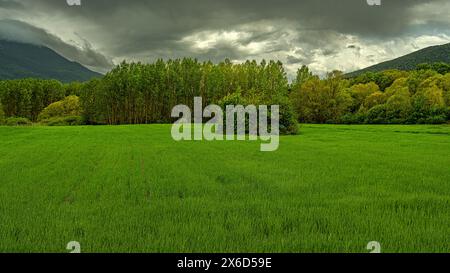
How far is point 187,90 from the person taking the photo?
302 ft

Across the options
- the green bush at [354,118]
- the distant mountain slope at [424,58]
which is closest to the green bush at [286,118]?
the green bush at [354,118]

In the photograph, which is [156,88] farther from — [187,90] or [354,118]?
[354,118]

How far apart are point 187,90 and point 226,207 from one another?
84.6 meters

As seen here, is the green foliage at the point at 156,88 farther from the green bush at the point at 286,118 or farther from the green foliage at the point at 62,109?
the green bush at the point at 286,118

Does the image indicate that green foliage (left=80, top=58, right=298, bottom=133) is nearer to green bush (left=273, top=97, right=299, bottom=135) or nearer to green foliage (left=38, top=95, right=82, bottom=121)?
green foliage (left=38, top=95, right=82, bottom=121)

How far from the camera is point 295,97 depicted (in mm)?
77625

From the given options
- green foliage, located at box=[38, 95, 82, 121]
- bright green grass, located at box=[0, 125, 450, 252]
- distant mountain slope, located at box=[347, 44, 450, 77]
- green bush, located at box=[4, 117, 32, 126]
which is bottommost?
bright green grass, located at box=[0, 125, 450, 252]

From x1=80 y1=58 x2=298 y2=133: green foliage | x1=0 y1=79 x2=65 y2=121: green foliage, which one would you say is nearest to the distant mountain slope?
x1=80 y1=58 x2=298 y2=133: green foliage

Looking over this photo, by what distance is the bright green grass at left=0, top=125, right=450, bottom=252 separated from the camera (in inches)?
250

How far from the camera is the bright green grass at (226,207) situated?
250 inches

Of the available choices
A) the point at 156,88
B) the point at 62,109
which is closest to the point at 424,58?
the point at 156,88

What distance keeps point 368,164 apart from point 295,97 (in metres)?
62.4

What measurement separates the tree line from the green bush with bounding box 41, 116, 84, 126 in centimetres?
21
